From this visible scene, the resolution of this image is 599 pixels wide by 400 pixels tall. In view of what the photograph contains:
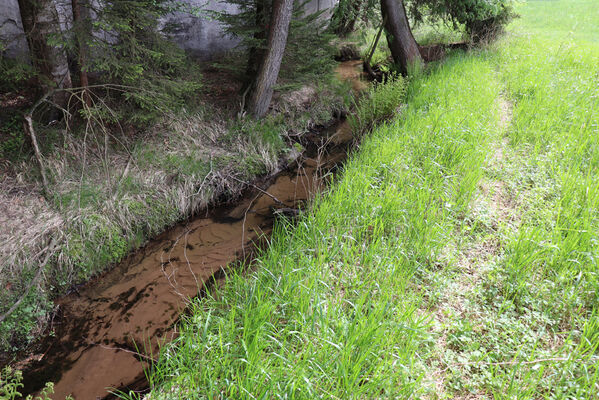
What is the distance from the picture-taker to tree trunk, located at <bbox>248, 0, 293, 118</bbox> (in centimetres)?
552

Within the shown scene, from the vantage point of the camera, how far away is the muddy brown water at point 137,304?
276cm

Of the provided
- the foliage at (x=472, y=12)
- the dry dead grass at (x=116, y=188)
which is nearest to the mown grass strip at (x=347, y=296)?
the dry dead grass at (x=116, y=188)

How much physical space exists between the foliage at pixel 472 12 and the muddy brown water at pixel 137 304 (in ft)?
22.9

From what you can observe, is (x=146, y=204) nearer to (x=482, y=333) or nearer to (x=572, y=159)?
(x=482, y=333)

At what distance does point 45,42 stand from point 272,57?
10.1ft

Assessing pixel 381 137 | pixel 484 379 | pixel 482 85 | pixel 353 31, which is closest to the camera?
pixel 484 379

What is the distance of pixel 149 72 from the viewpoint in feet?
15.6

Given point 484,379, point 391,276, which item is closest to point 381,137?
point 391,276

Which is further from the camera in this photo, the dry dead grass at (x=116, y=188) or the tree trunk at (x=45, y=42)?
the tree trunk at (x=45, y=42)

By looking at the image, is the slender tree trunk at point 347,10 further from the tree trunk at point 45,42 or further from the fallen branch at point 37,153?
the fallen branch at point 37,153

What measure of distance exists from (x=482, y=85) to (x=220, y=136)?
461cm

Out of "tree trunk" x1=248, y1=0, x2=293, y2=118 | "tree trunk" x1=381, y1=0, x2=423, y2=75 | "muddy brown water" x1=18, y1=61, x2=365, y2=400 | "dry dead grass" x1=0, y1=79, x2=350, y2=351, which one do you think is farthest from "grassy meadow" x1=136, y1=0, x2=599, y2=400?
"tree trunk" x1=381, y1=0, x2=423, y2=75

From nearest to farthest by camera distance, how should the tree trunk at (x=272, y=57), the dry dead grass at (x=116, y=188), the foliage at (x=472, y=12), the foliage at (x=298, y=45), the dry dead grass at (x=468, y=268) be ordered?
1. the dry dead grass at (x=468, y=268)
2. the dry dead grass at (x=116, y=188)
3. the tree trunk at (x=272, y=57)
4. the foliage at (x=298, y=45)
5. the foliage at (x=472, y=12)

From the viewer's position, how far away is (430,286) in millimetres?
2729
